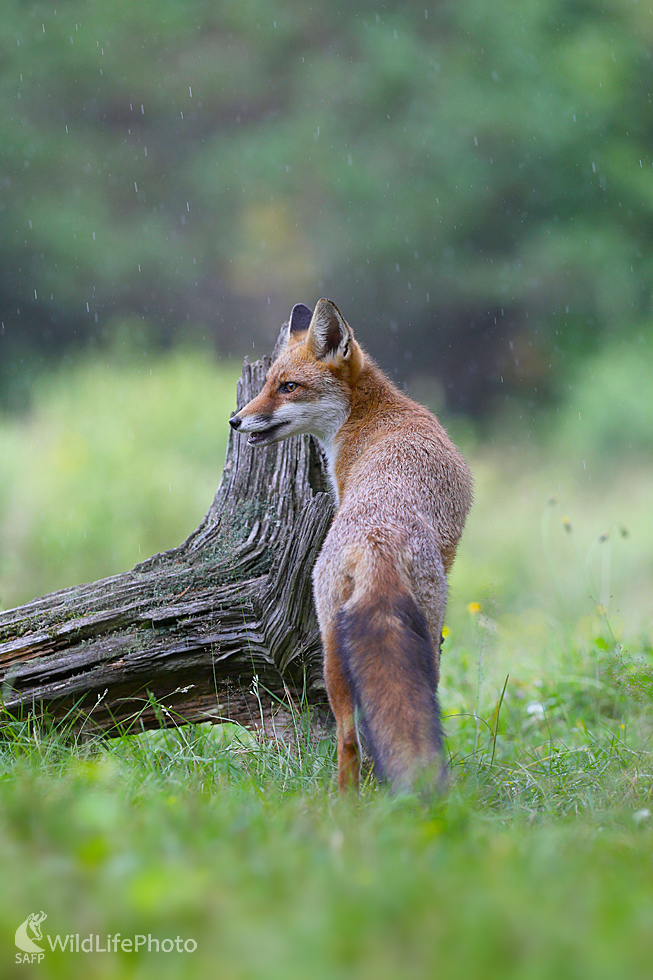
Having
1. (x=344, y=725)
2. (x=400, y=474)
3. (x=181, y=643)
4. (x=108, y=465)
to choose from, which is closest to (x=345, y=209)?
(x=108, y=465)

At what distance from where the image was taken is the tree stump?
366cm

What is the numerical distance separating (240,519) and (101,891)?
3217 millimetres

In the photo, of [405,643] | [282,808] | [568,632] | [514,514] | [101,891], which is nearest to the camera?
[101,891]

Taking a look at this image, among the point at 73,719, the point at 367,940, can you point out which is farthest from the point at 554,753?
the point at 367,940

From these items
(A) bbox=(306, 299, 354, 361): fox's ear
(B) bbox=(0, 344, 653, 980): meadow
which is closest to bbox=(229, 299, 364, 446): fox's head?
(A) bbox=(306, 299, 354, 361): fox's ear

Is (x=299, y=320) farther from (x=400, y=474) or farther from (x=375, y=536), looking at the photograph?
(x=375, y=536)

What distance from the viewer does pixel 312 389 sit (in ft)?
14.0

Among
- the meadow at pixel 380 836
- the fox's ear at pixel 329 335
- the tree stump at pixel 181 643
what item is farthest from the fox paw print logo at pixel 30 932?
the fox's ear at pixel 329 335

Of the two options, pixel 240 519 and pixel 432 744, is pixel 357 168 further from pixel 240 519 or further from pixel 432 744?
pixel 432 744

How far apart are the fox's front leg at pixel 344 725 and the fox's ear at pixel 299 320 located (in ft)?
7.76

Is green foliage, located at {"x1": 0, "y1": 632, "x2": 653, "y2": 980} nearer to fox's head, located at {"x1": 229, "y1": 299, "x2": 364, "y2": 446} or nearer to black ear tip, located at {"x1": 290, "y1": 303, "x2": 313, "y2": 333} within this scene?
fox's head, located at {"x1": 229, "y1": 299, "x2": 364, "y2": 446}

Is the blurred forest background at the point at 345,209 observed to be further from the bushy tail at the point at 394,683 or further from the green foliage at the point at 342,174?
the bushy tail at the point at 394,683

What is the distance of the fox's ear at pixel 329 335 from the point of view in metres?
4.28

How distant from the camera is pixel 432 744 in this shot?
257cm
